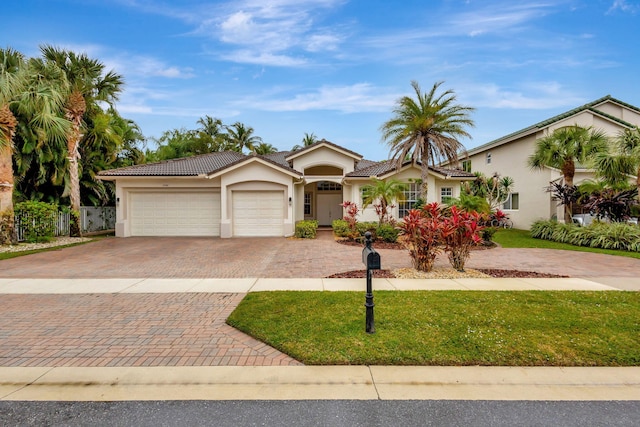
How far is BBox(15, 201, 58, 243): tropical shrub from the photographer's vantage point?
14.2 m

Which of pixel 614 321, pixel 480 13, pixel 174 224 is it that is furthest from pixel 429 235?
pixel 174 224

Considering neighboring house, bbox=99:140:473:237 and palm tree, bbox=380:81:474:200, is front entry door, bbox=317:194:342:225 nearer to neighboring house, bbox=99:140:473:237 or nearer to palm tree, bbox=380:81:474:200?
neighboring house, bbox=99:140:473:237

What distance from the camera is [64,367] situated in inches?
148

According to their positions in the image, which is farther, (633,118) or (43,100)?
(633,118)

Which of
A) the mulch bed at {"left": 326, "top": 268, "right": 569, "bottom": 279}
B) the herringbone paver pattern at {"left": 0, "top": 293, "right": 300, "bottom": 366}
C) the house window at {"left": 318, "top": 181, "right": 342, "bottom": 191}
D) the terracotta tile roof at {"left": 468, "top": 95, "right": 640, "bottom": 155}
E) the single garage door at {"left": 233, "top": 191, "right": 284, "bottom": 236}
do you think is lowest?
the herringbone paver pattern at {"left": 0, "top": 293, "right": 300, "bottom": 366}

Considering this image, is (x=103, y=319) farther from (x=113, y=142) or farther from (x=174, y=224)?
(x=113, y=142)

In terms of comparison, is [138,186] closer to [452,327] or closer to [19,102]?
[19,102]

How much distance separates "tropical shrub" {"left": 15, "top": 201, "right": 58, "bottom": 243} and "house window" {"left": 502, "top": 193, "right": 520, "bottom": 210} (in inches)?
1112

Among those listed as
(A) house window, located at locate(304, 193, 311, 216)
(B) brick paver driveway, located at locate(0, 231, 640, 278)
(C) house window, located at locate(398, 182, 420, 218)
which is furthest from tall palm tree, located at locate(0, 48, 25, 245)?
(C) house window, located at locate(398, 182, 420, 218)

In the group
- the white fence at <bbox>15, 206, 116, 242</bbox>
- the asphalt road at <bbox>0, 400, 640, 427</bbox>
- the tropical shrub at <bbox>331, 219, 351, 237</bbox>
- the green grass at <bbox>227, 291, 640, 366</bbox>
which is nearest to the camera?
the asphalt road at <bbox>0, 400, 640, 427</bbox>

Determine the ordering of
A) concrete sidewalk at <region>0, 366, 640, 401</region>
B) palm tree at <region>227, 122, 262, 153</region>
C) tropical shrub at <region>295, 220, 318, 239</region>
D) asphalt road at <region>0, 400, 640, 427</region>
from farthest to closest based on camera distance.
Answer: palm tree at <region>227, 122, 262, 153</region> → tropical shrub at <region>295, 220, 318, 239</region> → concrete sidewalk at <region>0, 366, 640, 401</region> → asphalt road at <region>0, 400, 640, 427</region>

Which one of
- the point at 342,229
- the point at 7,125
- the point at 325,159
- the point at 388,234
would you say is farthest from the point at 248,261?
the point at 7,125

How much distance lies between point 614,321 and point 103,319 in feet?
27.2

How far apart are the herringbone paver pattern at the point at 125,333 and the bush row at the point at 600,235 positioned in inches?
620
